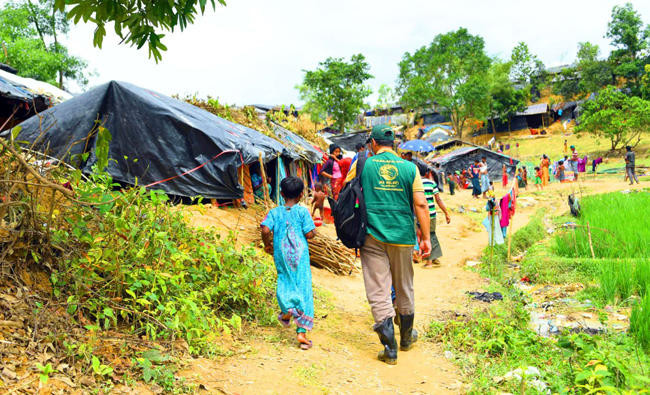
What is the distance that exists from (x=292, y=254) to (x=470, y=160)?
2880 centimetres

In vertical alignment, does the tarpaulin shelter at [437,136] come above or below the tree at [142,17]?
below

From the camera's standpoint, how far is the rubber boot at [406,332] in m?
3.62

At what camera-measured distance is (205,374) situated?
2752 millimetres

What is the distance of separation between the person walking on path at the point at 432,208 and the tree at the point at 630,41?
38774 millimetres

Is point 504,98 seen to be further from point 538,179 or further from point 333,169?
point 333,169

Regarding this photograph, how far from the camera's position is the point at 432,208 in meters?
6.43

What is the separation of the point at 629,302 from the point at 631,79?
4235cm

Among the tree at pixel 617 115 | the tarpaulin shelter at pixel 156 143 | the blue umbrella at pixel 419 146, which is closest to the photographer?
the tarpaulin shelter at pixel 156 143

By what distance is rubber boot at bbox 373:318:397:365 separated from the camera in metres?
3.36

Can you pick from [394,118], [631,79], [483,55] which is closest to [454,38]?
[483,55]

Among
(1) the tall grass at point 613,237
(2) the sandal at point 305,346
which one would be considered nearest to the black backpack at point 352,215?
(2) the sandal at point 305,346

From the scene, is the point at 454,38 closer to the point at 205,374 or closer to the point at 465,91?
the point at 465,91

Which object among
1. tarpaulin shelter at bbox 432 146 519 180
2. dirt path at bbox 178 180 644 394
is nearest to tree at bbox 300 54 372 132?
tarpaulin shelter at bbox 432 146 519 180

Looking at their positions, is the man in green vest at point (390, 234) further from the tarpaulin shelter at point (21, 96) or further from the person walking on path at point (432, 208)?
the tarpaulin shelter at point (21, 96)
